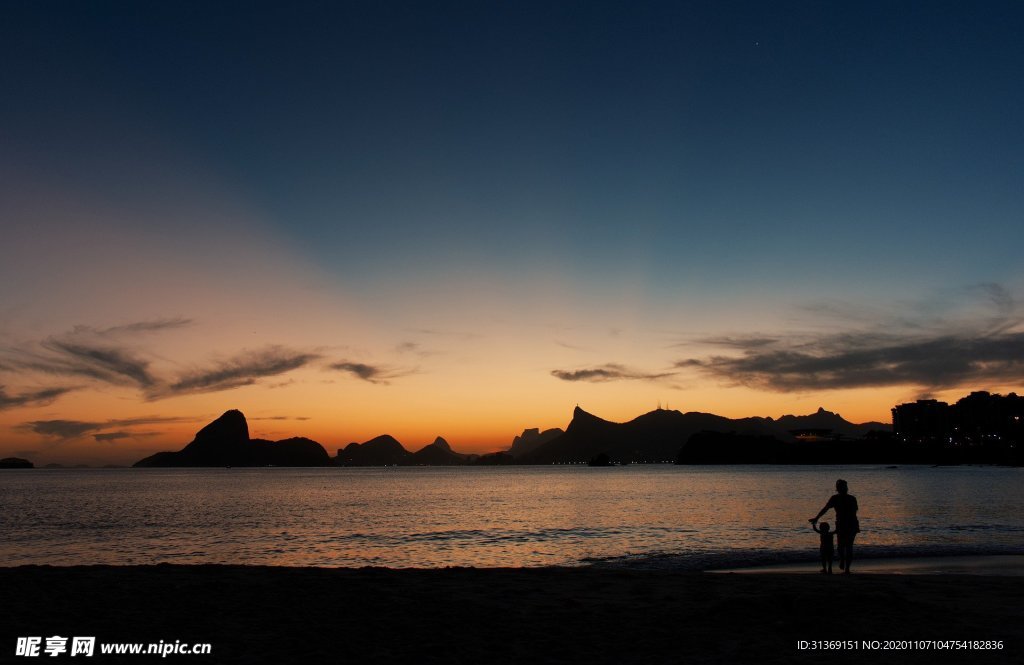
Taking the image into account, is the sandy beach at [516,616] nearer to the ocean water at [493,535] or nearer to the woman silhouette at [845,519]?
the woman silhouette at [845,519]

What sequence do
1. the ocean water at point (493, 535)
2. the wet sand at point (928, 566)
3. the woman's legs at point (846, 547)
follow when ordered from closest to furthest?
the woman's legs at point (846, 547) < the wet sand at point (928, 566) < the ocean water at point (493, 535)

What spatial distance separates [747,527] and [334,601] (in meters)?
43.8

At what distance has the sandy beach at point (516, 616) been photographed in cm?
1194

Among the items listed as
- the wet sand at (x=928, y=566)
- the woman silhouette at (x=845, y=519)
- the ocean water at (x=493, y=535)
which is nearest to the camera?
the woman silhouette at (x=845, y=519)

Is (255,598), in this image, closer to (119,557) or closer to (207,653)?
(207,653)

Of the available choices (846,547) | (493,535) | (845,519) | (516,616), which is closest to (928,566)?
(846,547)

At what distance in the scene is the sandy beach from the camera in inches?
470

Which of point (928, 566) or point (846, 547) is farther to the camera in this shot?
point (928, 566)

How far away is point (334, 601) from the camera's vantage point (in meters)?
16.1

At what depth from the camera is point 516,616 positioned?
14750 millimetres

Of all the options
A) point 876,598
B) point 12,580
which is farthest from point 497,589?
point 12,580

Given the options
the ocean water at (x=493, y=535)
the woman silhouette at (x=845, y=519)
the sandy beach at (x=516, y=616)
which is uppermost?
the woman silhouette at (x=845, y=519)

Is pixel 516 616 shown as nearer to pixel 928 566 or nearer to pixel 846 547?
pixel 846 547

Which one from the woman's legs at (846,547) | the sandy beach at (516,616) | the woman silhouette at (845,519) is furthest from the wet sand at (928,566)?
the sandy beach at (516,616)
